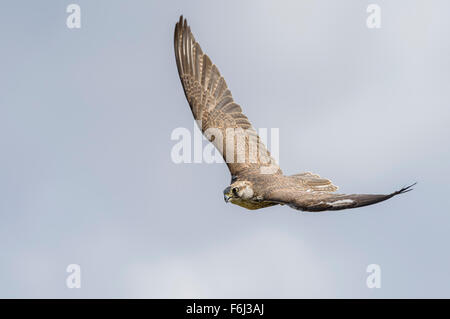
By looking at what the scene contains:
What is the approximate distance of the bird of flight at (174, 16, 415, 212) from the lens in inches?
663

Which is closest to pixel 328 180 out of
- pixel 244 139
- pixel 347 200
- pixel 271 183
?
pixel 271 183

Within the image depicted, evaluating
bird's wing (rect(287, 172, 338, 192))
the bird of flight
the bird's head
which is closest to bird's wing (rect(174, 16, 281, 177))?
the bird of flight

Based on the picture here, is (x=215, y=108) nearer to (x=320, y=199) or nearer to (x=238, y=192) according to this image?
(x=238, y=192)

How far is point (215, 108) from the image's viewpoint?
754 inches

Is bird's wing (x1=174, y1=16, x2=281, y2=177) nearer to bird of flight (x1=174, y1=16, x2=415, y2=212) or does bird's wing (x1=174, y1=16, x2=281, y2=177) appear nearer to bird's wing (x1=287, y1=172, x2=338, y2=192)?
bird of flight (x1=174, y1=16, x2=415, y2=212)

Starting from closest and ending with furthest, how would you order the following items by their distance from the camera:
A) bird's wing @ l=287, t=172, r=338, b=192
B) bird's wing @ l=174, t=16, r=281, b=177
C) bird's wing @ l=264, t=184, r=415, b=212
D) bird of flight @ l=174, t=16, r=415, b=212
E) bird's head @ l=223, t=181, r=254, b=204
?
bird's wing @ l=264, t=184, r=415, b=212
bird's head @ l=223, t=181, r=254, b=204
bird of flight @ l=174, t=16, r=415, b=212
bird's wing @ l=287, t=172, r=338, b=192
bird's wing @ l=174, t=16, r=281, b=177

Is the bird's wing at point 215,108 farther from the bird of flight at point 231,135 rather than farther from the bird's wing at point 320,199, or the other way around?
the bird's wing at point 320,199

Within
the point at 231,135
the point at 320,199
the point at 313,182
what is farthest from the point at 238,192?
the point at 320,199

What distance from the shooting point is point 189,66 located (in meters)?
19.3

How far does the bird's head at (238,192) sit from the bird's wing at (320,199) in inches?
28.8

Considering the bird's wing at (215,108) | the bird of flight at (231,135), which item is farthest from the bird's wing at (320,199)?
the bird's wing at (215,108)

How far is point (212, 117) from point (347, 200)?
6849mm

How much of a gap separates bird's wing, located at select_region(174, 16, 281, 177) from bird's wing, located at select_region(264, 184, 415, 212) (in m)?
2.64

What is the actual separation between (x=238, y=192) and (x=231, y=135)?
2.54 m
